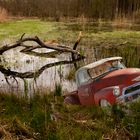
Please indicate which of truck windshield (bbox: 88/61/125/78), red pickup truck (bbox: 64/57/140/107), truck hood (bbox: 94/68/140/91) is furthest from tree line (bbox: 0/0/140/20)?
truck hood (bbox: 94/68/140/91)

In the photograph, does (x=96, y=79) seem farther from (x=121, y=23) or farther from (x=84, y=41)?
(x=121, y=23)

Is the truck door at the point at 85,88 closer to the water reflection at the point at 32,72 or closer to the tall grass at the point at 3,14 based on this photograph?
the water reflection at the point at 32,72

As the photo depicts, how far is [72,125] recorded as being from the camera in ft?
17.7

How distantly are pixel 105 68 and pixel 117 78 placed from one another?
46.7 inches

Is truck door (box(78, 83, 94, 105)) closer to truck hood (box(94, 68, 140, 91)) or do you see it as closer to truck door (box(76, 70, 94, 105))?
truck door (box(76, 70, 94, 105))

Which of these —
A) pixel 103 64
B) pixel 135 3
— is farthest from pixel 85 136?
pixel 135 3

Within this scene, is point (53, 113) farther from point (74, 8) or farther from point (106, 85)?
point (74, 8)

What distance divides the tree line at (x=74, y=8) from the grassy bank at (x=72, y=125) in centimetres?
1804

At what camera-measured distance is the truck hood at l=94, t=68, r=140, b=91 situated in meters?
6.58

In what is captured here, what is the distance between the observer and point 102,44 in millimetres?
17109

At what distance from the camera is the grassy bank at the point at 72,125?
5078mm

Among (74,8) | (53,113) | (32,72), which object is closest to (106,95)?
(53,113)

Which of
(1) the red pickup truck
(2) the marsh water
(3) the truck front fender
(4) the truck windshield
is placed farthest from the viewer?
(2) the marsh water

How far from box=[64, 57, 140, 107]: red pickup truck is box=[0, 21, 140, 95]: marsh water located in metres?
1.04
